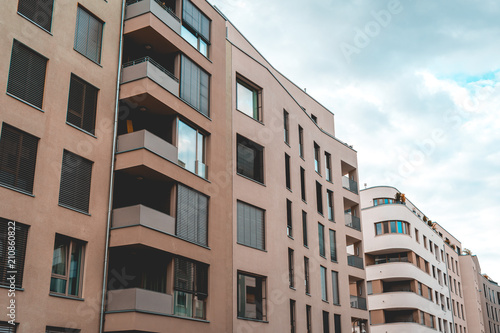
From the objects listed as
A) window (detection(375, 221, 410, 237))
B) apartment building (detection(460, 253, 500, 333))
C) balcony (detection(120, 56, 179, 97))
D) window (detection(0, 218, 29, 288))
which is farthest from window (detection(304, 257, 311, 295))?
apartment building (detection(460, 253, 500, 333))

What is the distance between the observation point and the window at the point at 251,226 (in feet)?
90.0

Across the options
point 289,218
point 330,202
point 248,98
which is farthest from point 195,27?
point 330,202

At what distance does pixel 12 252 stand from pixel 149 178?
743 centimetres

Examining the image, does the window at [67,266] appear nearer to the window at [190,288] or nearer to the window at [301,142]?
the window at [190,288]

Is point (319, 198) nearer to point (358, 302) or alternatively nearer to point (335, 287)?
point (335, 287)

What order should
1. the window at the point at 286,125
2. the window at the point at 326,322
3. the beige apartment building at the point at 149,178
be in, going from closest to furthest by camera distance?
1. the beige apartment building at the point at 149,178
2. the window at the point at 286,125
3. the window at the point at 326,322

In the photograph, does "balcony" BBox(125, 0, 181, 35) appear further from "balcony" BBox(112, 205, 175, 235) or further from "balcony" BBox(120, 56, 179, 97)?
"balcony" BBox(112, 205, 175, 235)

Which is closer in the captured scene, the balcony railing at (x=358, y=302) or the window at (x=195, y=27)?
the window at (x=195, y=27)

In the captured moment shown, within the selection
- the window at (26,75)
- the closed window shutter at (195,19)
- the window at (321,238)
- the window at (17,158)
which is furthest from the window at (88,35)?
the window at (321,238)

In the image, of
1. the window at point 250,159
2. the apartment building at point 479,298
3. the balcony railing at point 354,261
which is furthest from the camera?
the apartment building at point 479,298

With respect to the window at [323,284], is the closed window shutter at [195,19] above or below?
above

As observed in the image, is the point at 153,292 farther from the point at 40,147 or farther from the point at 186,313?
the point at 40,147

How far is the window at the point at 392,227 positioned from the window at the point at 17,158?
4300 centimetres

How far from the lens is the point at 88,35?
21922 millimetres
